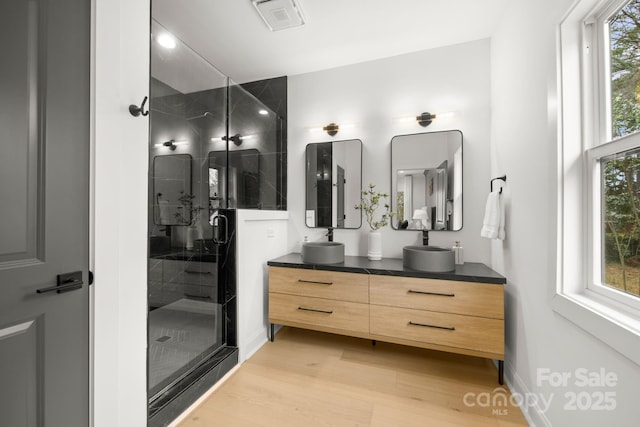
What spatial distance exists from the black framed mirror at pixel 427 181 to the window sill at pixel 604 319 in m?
1.19

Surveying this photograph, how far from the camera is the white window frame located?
3.76 feet

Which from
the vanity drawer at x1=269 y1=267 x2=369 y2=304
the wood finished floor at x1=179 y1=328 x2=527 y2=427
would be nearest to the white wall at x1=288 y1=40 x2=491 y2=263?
the vanity drawer at x1=269 y1=267 x2=369 y2=304

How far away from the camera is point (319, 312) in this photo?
2.18m

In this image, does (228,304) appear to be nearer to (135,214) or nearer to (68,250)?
(135,214)

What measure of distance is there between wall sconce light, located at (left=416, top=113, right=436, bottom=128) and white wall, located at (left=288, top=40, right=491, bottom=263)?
4cm

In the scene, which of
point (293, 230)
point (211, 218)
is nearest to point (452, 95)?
point (293, 230)

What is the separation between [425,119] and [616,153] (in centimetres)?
151

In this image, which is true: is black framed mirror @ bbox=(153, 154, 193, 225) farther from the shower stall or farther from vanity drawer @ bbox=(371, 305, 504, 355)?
vanity drawer @ bbox=(371, 305, 504, 355)

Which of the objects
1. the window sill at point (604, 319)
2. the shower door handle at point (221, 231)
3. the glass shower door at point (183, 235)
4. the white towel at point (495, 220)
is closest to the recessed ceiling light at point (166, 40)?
the glass shower door at point (183, 235)

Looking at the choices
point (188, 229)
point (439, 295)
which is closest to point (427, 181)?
point (439, 295)

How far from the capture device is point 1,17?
0.83 m

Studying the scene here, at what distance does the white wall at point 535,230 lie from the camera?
3.45 feet

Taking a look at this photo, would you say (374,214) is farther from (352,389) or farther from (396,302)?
(352,389)

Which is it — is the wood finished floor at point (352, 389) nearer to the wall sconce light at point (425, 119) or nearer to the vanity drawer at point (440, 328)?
the vanity drawer at point (440, 328)
